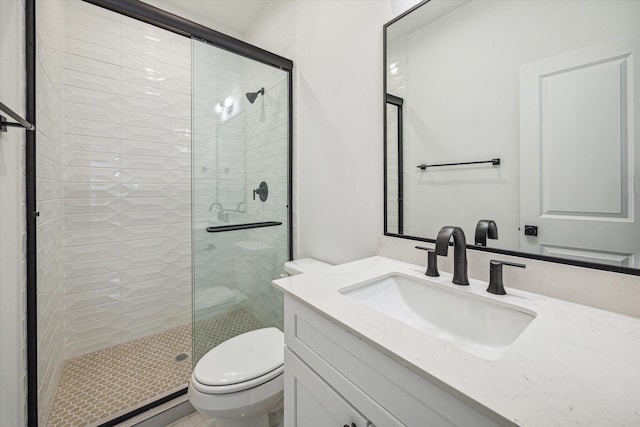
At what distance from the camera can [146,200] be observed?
2023 mm

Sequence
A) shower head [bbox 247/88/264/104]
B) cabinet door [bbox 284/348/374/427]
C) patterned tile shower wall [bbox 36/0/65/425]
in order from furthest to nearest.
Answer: shower head [bbox 247/88/264/104] → patterned tile shower wall [bbox 36/0/65/425] → cabinet door [bbox 284/348/374/427]

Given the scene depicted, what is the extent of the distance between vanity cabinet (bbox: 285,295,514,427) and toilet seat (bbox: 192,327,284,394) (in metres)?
0.29

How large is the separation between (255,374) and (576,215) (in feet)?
4.00

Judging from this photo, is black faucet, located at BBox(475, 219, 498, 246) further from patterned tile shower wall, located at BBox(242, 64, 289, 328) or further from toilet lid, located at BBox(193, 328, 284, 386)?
patterned tile shower wall, located at BBox(242, 64, 289, 328)

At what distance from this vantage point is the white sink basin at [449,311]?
0.69m

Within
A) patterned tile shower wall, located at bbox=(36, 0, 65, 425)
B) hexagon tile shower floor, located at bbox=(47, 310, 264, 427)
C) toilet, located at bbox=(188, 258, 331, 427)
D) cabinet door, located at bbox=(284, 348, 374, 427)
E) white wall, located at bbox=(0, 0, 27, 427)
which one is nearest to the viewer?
cabinet door, located at bbox=(284, 348, 374, 427)

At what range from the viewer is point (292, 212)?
187 centimetres

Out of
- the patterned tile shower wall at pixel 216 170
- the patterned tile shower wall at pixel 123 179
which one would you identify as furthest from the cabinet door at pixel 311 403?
the patterned tile shower wall at pixel 123 179

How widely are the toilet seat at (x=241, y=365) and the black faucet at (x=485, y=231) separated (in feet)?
3.07

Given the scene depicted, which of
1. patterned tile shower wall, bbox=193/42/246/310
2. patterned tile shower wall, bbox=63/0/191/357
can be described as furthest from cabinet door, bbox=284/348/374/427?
patterned tile shower wall, bbox=63/0/191/357

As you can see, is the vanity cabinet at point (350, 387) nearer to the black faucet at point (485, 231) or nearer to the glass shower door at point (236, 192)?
the black faucet at point (485, 231)

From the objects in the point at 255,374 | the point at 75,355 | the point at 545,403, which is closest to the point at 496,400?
the point at 545,403

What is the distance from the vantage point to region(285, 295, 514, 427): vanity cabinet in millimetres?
434

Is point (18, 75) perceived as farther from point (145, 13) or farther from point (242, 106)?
point (242, 106)
